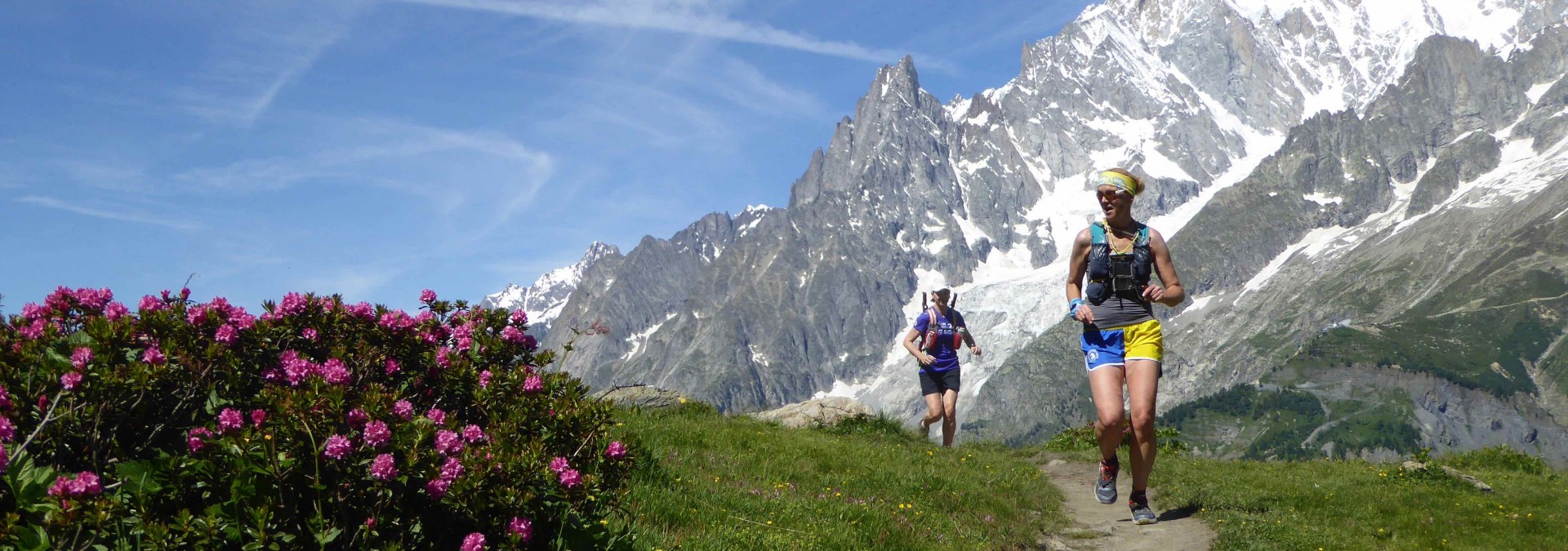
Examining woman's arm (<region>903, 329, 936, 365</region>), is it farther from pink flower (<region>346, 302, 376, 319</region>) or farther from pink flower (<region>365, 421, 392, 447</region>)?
pink flower (<region>365, 421, 392, 447</region>)

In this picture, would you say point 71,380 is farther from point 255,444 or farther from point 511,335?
point 511,335

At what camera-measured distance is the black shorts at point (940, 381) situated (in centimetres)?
1886

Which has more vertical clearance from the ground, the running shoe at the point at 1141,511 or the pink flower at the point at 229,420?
the pink flower at the point at 229,420

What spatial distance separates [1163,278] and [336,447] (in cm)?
940

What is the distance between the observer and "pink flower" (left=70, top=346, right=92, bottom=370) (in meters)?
4.23

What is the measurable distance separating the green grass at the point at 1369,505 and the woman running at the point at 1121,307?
158cm

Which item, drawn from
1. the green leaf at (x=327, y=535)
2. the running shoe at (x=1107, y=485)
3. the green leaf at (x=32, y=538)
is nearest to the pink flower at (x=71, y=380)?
the green leaf at (x=32, y=538)

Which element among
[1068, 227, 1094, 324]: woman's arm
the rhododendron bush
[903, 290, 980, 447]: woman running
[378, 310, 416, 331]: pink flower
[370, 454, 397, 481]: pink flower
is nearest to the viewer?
the rhododendron bush

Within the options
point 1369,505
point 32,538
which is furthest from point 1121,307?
point 32,538

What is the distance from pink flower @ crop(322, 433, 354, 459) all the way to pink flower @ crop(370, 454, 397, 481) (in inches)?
5.1

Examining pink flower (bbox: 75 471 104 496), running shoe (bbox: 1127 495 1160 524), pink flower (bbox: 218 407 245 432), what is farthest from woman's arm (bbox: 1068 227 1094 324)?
pink flower (bbox: 75 471 104 496)

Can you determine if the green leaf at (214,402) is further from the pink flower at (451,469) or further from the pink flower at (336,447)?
the pink flower at (451,469)

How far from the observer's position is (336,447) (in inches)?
162

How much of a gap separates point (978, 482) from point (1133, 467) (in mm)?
2330
